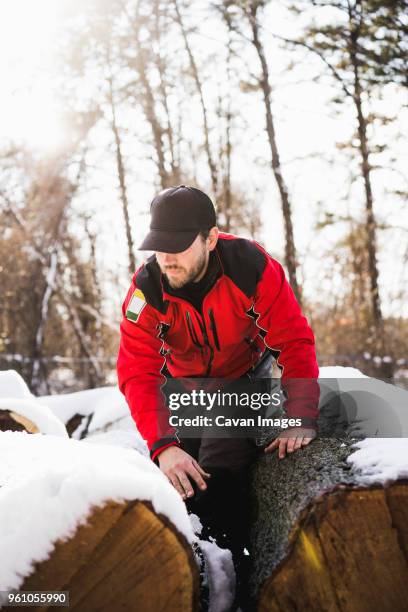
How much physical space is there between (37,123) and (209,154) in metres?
3.59

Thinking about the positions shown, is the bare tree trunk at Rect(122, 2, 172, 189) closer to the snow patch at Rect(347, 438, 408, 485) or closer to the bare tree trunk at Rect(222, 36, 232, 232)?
the bare tree trunk at Rect(222, 36, 232, 232)

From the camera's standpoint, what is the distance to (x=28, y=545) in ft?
4.38

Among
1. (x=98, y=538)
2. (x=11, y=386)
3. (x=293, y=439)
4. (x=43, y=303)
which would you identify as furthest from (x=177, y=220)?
(x=43, y=303)

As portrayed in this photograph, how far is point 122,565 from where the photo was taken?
1398mm

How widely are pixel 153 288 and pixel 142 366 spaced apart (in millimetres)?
348

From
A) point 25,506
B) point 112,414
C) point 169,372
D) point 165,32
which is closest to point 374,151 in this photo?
point 165,32

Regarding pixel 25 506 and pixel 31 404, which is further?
pixel 31 404

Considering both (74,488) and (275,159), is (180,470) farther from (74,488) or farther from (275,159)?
(275,159)

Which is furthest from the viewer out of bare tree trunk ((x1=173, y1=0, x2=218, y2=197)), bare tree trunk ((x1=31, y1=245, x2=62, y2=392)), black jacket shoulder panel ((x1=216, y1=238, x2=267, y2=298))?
bare tree trunk ((x1=31, y1=245, x2=62, y2=392))

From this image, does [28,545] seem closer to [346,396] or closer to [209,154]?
[346,396]

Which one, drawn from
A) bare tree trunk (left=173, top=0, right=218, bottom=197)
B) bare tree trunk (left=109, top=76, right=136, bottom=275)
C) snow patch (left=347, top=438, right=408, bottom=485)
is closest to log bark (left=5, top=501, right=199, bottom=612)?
snow patch (left=347, top=438, right=408, bottom=485)

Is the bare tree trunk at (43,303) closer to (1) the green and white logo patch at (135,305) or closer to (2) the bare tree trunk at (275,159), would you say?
(2) the bare tree trunk at (275,159)

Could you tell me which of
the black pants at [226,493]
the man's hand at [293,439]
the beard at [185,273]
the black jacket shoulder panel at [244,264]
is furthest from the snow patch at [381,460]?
the beard at [185,273]

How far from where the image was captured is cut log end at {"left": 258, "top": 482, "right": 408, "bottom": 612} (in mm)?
1518
